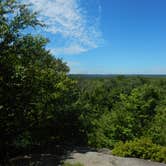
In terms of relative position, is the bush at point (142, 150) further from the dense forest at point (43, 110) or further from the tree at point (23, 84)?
the tree at point (23, 84)

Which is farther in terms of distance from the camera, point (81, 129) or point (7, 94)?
point (81, 129)

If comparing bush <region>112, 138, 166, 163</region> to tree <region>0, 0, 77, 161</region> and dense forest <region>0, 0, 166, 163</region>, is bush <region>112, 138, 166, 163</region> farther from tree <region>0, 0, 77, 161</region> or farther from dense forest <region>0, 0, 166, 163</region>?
tree <region>0, 0, 77, 161</region>

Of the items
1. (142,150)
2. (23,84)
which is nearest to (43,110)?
(23,84)

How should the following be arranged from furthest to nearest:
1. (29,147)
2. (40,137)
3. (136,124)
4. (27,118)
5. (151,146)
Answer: (136,124)
(40,137)
(29,147)
(27,118)
(151,146)

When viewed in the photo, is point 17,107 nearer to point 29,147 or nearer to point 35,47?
point 35,47

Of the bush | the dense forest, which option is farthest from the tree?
the bush

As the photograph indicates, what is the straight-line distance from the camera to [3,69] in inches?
698

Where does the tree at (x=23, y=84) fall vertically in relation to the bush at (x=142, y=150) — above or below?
above

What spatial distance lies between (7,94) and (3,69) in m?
1.51

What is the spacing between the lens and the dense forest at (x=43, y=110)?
59.1 feet

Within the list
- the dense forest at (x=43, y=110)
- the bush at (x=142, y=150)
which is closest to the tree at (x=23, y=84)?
the dense forest at (x=43, y=110)

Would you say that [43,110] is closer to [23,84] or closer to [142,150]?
[23,84]

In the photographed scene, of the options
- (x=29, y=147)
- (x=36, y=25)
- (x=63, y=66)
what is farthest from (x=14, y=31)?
(x=63, y=66)

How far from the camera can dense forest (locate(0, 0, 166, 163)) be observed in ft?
59.1
